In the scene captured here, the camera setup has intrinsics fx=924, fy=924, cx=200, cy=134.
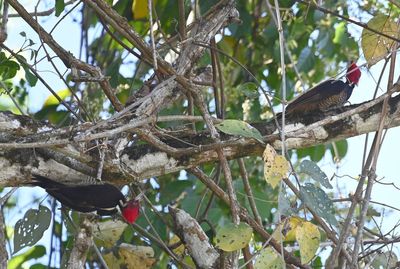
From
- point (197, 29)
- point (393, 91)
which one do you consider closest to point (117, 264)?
point (197, 29)

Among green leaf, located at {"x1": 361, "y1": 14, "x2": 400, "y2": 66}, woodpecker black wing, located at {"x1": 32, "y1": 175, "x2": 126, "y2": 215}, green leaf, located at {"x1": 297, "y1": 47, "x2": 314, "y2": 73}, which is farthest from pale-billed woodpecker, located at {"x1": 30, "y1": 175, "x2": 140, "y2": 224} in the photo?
green leaf, located at {"x1": 297, "y1": 47, "x2": 314, "y2": 73}

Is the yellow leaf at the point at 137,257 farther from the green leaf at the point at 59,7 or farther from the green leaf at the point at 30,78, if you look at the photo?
the green leaf at the point at 59,7

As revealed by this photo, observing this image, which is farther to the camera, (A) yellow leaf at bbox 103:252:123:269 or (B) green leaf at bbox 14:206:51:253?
(A) yellow leaf at bbox 103:252:123:269

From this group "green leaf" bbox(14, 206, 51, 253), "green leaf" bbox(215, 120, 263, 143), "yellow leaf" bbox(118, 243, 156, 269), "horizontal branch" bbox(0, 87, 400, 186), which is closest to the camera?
"green leaf" bbox(215, 120, 263, 143)

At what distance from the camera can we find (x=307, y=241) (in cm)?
251

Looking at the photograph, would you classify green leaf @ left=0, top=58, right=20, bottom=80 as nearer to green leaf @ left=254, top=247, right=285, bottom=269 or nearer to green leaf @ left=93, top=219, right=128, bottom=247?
green leaf @ left=93, top=219, right=128, bottom=247

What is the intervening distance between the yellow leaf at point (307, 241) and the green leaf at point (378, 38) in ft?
3.17

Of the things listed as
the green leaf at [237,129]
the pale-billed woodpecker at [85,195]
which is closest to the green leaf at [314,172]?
the green leaf at [237,129]

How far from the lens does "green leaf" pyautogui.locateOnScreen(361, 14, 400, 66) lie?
129 inches

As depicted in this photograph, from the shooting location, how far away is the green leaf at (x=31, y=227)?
330 centimetres

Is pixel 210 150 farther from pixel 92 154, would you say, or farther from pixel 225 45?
pixel 225 45

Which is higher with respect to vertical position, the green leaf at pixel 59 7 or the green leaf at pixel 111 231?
the green leaf at pixel 59 7

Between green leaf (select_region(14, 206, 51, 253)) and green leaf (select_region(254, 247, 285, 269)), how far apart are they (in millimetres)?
1092

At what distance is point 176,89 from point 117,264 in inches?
30.7
